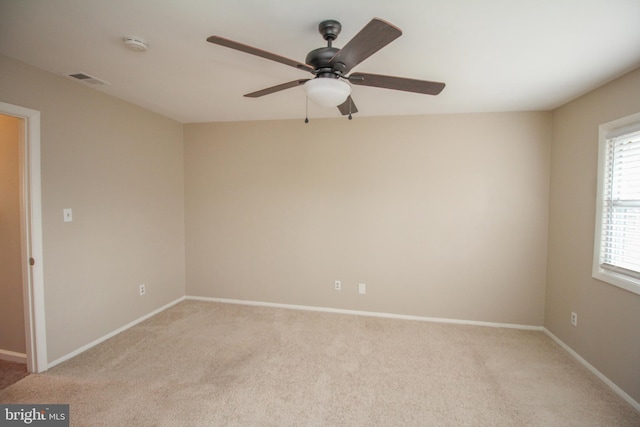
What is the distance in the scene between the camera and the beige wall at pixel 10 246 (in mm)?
2309

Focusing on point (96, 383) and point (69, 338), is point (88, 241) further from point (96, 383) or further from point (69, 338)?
point (96, 383)

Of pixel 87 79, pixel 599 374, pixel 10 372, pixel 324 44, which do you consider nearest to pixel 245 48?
pixel 324 44

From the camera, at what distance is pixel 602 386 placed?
6.93 ft

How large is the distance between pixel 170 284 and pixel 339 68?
3.47 m

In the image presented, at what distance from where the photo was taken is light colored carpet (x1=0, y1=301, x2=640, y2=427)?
1.81m

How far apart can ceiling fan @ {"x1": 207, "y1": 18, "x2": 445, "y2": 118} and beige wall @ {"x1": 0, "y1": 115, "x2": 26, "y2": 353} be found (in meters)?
2.42

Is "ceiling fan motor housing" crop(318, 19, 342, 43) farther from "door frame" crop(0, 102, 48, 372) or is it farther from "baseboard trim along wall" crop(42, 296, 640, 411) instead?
"baseboard trim along wall" crop(42, 296, 640, 411)

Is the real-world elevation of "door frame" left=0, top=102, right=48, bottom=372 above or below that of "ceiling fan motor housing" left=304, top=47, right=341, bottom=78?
below

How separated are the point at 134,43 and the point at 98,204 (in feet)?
5.53

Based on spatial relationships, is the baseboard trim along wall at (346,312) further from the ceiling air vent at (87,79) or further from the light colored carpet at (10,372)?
the ceiling air vent at (87,79)

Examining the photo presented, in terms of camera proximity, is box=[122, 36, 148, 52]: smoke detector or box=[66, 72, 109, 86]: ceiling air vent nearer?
box=[122, 36, 148, 52]: smoke detector

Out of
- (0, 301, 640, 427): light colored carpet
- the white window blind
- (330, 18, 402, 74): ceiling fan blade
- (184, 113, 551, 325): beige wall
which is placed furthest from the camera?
(184, 113, 551, 325): beige wall

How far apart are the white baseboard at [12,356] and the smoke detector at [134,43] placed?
9.02 ft

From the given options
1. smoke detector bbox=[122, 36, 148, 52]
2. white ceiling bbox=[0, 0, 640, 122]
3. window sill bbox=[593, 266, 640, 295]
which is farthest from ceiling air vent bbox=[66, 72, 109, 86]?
window sill bbox=[593, 266, 640, 295]
